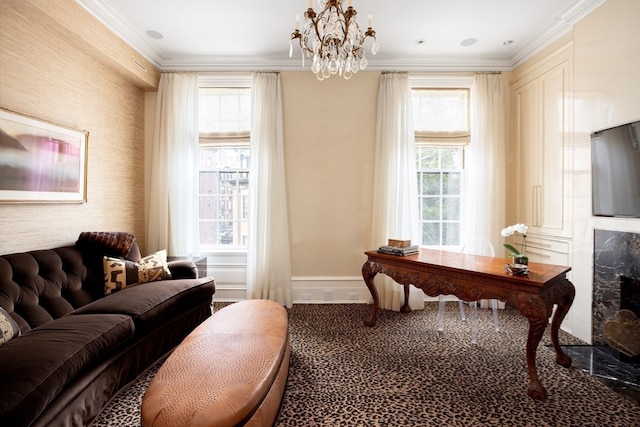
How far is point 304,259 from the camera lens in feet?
12.6

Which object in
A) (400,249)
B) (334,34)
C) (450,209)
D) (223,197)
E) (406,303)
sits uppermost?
(334,34)

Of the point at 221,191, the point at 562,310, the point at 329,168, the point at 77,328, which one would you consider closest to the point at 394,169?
the point at 329,168

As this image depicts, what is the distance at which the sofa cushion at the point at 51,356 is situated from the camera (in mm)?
1266

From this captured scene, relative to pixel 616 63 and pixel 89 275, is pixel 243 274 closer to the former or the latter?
pixel 89 275

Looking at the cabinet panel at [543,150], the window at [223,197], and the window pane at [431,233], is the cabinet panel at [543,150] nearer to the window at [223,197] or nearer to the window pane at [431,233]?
the window pane at [431,233]

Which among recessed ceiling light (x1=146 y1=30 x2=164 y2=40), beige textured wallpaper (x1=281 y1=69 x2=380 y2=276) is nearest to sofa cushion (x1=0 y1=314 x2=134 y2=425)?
beige textured wallpaper (x1=281 y1=69 x2=380 y2=276)

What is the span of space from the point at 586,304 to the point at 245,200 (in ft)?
13.1

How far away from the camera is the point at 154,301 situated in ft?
7.47

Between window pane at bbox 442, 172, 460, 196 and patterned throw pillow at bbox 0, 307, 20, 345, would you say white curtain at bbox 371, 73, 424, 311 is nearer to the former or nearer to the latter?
window pane at bbox 442, 172, 460, 196

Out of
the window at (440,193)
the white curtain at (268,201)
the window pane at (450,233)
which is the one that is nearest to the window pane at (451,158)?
the window at (440,193)

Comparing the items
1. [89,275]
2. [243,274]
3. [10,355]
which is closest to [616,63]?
[243,274]

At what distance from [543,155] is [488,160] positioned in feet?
1.85

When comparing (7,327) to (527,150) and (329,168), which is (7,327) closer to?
(329,168)

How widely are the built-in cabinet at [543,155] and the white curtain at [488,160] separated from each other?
8.6 inches
